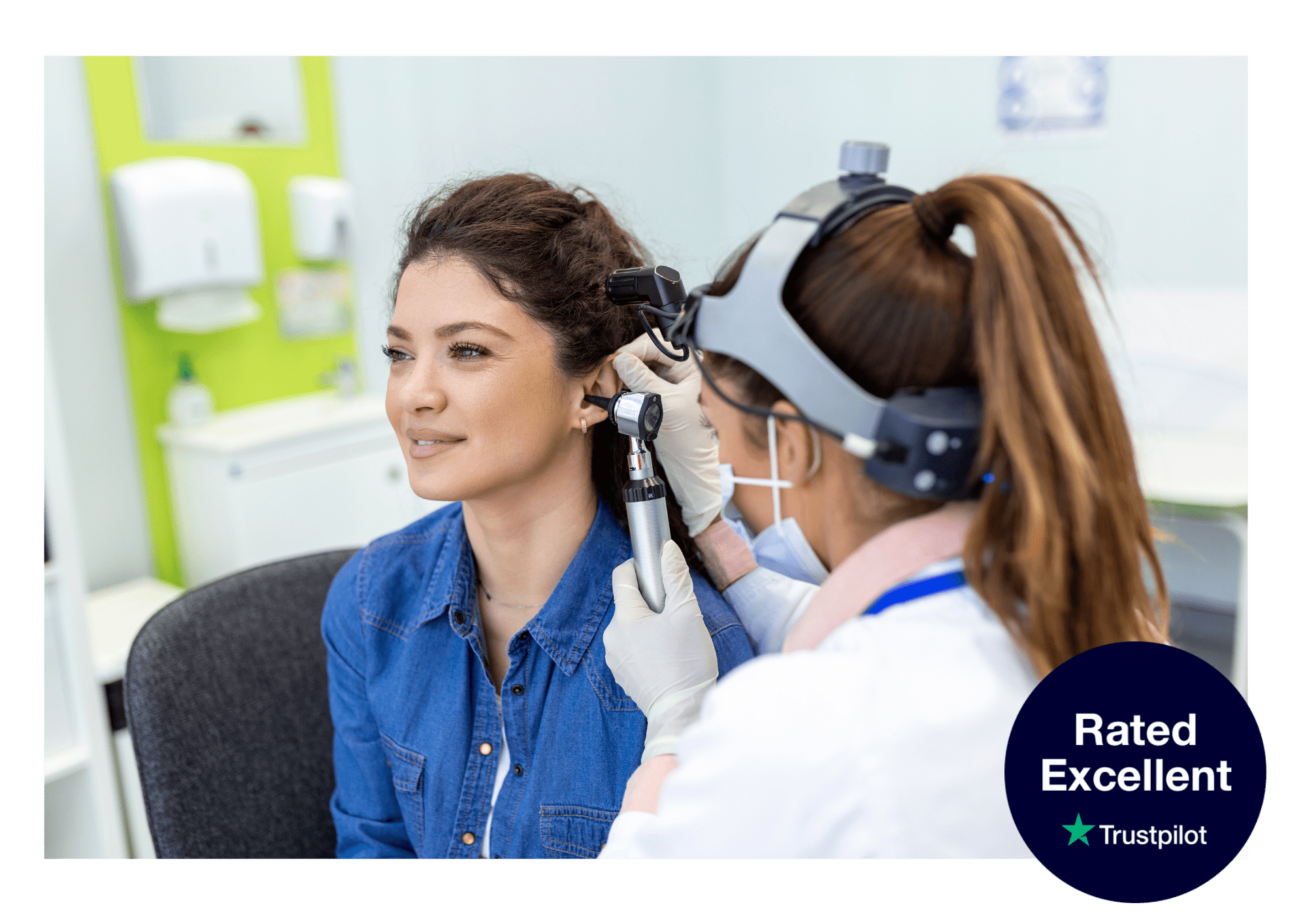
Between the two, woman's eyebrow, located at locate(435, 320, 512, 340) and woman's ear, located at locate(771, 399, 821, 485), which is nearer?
woman's ear, located at locate(771, 399, 821, 485)

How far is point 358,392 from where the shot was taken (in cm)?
324

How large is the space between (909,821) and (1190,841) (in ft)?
0.79

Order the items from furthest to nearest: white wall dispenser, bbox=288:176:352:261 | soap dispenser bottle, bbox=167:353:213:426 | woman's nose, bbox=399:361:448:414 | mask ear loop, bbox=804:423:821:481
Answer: white wall dispenser, bbox=288:176:352:261, soap dispenser bottle, bbox=167:353:213:426, woman's nose, bbox=399:361:448:414, mask ear loop, bbox=804:423:821:481

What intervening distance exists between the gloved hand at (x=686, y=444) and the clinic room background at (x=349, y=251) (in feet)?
3.48

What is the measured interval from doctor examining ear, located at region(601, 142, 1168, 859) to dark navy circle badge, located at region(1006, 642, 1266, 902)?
26 millimetres

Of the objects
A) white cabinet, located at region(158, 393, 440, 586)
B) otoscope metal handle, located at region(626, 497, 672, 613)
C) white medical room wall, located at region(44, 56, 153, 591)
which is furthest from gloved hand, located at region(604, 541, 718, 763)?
white medical room wall, located at region(44, 56, 153, 591)

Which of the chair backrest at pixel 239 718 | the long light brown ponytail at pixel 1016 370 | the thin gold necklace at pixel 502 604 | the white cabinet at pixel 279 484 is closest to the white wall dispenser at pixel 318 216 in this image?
the white cabinet at pixel 279 484


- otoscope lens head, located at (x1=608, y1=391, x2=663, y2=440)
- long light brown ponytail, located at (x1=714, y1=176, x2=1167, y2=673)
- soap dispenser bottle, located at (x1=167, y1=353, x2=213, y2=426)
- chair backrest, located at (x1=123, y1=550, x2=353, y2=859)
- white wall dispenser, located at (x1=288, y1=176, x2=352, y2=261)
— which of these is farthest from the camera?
white wall dispenser, located at (x1=288, y1=176, x2=352, y2=261)

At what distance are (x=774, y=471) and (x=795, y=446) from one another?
11 centimetres

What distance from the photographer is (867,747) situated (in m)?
0.67

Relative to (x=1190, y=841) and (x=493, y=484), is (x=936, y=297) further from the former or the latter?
(x=493, y=484)

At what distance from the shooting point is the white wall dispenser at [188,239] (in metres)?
2.52

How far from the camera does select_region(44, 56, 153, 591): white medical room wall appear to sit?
96.3 inches

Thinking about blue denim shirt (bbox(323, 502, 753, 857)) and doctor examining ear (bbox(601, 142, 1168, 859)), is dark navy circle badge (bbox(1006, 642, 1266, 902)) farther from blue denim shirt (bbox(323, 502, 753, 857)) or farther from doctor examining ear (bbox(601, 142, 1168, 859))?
blue denim shirt (bbox(323, 502, 753, 857))
